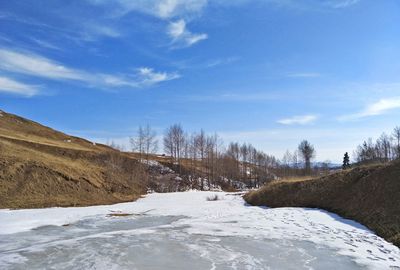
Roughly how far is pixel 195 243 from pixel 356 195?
31.7ft

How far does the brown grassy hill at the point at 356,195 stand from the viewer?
45.6 feet

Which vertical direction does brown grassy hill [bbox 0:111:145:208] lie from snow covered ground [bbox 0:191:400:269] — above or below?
above

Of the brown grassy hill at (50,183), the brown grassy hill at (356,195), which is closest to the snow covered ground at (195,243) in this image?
the brown grassy hill at (356,195)

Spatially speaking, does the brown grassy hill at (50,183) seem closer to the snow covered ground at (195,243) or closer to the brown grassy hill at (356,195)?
the snow covered ground at (195,243)

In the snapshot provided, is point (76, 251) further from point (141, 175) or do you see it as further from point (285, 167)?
point (285, 167)

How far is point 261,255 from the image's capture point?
10.4m

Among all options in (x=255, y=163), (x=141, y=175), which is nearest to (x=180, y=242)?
(x=141, y=175)

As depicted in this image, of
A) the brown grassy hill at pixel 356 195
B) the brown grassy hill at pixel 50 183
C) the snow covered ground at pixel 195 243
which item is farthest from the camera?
the brown grassy hill at pixel 50 183

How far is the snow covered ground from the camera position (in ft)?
31.2

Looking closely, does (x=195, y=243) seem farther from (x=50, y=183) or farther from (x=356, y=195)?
(x=50, y=183)

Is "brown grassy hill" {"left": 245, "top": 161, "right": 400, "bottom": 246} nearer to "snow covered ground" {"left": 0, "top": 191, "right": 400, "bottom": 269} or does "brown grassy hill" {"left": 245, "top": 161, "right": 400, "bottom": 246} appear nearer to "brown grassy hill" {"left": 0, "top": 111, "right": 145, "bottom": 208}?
"snow covered ground" {"left": 0, "top": 191, "right": 400, "bottom": 269}

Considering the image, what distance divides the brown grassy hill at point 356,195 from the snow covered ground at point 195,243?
2.15 feet

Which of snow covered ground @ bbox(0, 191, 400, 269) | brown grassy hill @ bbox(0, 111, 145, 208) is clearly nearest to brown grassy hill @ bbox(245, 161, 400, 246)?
snow covered ground @ bbox(0, 191, 400, 269)

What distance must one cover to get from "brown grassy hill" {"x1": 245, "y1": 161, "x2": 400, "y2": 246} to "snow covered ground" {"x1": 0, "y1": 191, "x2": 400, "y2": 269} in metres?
0.65
